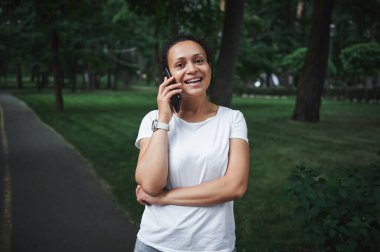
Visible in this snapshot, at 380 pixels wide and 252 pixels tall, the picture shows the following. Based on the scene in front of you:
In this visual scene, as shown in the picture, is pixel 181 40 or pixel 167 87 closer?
pixel 167 87

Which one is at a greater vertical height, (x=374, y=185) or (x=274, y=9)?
(x=274, y=9)

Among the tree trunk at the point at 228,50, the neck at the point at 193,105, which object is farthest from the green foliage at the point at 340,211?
the tree trunk at the point at 228,50

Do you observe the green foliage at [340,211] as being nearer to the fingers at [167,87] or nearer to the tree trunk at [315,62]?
the fingers at [167,87]

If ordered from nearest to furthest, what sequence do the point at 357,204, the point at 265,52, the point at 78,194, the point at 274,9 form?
the point at 357,204, the point at 78,194, the point at 265,52, the point at 274,9

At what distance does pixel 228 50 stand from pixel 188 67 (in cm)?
982

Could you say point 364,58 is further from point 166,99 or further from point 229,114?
point 166,99

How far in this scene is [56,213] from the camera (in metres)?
6.00

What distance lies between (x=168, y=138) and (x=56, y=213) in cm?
437

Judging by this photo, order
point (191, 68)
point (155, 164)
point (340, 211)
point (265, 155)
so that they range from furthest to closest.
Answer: point (265, 155), point (340, 211), point (191, 68), point (155, 164)

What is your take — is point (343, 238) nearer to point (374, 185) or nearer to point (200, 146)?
point (374, 185)

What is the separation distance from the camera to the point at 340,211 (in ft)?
12.1

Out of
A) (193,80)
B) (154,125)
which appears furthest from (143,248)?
(193,80)

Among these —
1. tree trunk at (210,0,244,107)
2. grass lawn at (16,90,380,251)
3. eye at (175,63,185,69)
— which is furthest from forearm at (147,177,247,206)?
tree trunk at (210,0,244,107)

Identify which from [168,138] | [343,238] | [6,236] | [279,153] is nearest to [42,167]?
[6,236]
